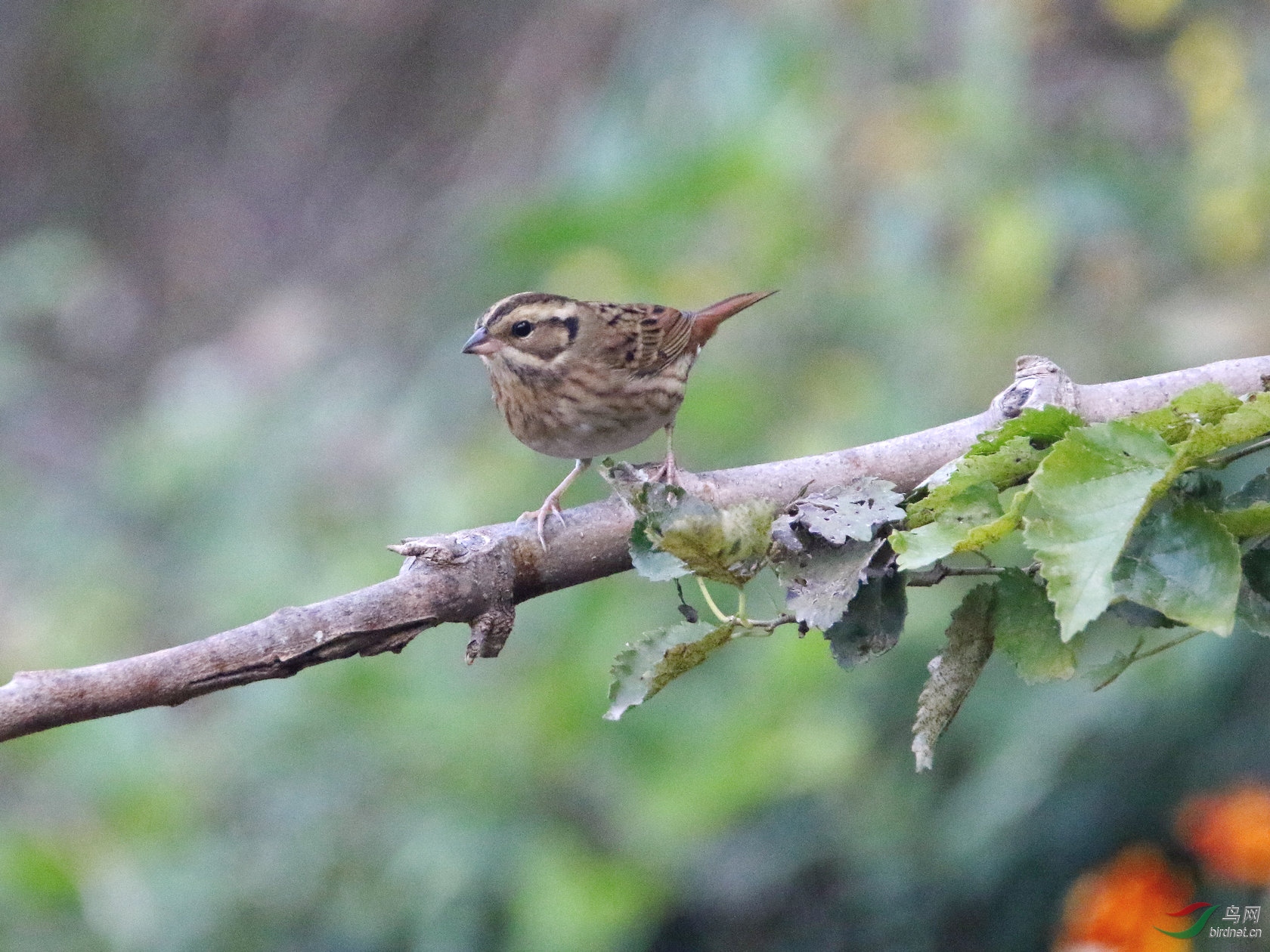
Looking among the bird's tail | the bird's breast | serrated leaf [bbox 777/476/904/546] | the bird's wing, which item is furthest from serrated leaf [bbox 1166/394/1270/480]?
the bird's tail

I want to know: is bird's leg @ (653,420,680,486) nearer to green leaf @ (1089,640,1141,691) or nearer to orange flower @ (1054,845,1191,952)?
green leaf @ (1089,640,1141,691)

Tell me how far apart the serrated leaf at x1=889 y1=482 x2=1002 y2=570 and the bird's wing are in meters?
2.56

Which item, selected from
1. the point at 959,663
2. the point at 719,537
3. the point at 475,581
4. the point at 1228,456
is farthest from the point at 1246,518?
the point at 475,581

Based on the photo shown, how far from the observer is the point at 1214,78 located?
17.3 feet

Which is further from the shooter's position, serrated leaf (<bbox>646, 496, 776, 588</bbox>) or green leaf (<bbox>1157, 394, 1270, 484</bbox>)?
serrated leaf (<bbox>646, 496, 776, 588</bbox>)

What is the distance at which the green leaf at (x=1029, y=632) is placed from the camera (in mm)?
1701

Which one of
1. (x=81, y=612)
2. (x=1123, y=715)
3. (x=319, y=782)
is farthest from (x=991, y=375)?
(x=81, y=612)

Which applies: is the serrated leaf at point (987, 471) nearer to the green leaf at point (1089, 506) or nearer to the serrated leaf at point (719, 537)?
the green leaf at point (1089, 506)

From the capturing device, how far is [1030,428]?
179 cm

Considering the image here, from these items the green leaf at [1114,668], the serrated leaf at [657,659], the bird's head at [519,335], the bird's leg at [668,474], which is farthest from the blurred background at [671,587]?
the serrated leaf at [657,659]

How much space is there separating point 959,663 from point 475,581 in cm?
73

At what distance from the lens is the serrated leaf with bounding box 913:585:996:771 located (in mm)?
1814

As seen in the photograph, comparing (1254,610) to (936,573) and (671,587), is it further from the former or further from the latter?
(671,587)

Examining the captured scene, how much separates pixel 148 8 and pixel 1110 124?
8.13 m
